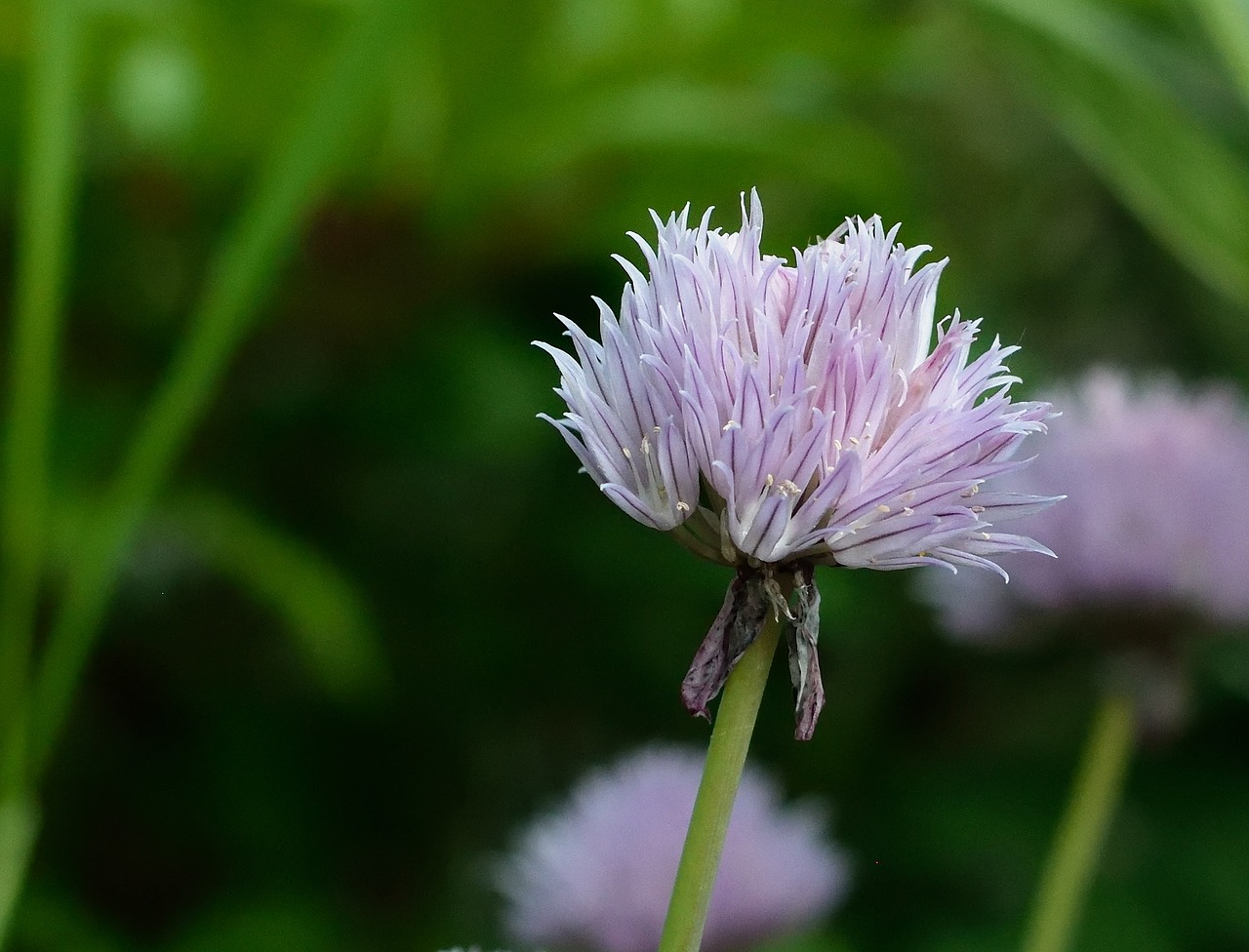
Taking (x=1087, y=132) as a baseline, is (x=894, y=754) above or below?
below

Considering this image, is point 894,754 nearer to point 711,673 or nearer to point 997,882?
point 997,882

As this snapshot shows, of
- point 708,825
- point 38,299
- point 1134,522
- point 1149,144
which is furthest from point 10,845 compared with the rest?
point 1149,144

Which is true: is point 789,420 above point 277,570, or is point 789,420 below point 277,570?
below

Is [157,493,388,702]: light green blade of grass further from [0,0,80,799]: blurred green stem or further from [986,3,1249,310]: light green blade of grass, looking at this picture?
[986,3,1249,310]: light green blade of grass

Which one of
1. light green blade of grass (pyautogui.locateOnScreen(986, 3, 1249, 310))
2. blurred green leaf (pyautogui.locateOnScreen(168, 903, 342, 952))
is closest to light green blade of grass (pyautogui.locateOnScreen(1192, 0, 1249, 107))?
light green blade of grass (pyautogui.locateOnScreen(986, 3, 1249, 310))

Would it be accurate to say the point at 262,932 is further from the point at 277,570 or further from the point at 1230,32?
the point at 1230,32

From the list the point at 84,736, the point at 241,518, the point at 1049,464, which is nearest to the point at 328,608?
the point at 241,518

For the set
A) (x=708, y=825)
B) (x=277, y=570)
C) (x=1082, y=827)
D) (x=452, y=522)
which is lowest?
(x=708, y=825)
